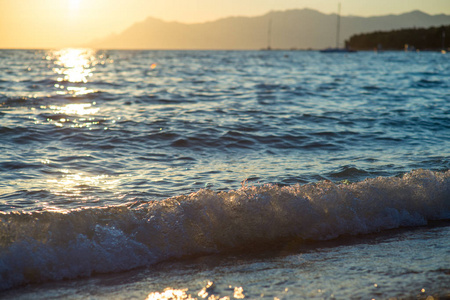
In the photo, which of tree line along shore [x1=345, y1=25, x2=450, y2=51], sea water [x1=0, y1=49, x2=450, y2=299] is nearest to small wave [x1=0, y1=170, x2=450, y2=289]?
sea water [x1=0, y1=49, x2=450, y2=299]

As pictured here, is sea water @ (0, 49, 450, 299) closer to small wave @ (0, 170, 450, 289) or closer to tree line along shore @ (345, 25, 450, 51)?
small wave @ (0, 170, 450, 289)

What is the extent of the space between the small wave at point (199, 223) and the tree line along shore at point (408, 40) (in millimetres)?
142790

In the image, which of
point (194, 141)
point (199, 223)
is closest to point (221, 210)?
point (199, 223)

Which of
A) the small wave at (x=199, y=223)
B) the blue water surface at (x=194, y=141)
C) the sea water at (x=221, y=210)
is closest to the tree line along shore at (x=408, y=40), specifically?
the blue water surface at (x=194, y=141)

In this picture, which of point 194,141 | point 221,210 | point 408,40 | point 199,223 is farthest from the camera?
point 408,40

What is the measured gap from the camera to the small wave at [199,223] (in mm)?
4215

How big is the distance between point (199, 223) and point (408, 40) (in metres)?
181

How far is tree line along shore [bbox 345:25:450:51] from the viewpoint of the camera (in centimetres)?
15062

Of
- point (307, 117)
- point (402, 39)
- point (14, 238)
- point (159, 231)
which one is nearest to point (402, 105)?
point (307, 117)

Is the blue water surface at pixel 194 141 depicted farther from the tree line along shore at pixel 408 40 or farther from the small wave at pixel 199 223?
the tree line along shore at pixel 408 40

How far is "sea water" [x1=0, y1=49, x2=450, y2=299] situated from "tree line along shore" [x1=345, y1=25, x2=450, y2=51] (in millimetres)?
139556

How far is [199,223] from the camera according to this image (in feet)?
16.2

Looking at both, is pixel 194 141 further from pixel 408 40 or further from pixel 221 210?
pixel 408 40

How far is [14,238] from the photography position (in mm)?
4266
